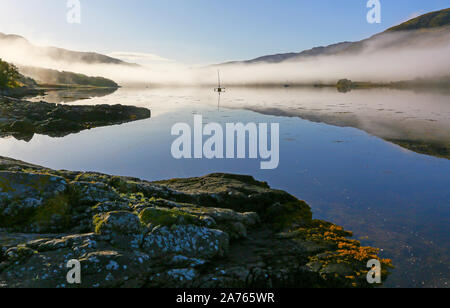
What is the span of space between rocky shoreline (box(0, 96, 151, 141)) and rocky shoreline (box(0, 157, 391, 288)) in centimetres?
3214

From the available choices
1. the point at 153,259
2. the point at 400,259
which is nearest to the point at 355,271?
the point at 400,259

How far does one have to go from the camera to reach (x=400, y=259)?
10.8 m

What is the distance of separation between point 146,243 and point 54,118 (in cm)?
4595

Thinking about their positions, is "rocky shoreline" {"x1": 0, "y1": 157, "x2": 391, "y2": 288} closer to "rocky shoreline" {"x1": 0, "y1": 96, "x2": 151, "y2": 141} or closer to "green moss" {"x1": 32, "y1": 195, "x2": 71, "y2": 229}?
"green moss" {"x1": 32, "y1": 195, "x2": 71, "y2": 229}

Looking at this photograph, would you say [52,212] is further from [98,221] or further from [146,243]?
[146,243]

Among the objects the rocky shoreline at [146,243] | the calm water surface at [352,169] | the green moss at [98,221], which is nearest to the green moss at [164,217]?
the rocky shoreline at [146,243]

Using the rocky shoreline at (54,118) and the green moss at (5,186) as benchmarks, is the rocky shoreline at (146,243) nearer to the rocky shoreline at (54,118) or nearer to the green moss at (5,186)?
the green moss at (5,186)

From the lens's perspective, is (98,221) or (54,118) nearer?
(98,221)

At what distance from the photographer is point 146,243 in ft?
30.4

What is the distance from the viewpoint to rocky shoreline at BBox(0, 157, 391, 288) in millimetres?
7934

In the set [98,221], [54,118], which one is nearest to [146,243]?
[98,221]

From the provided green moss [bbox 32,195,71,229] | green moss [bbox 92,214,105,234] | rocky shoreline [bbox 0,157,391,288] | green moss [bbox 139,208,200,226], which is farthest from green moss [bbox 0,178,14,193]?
green moss [bbox 139,208,200,226]

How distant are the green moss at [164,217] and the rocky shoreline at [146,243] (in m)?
0.03

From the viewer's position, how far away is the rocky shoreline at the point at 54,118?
1625 inches
